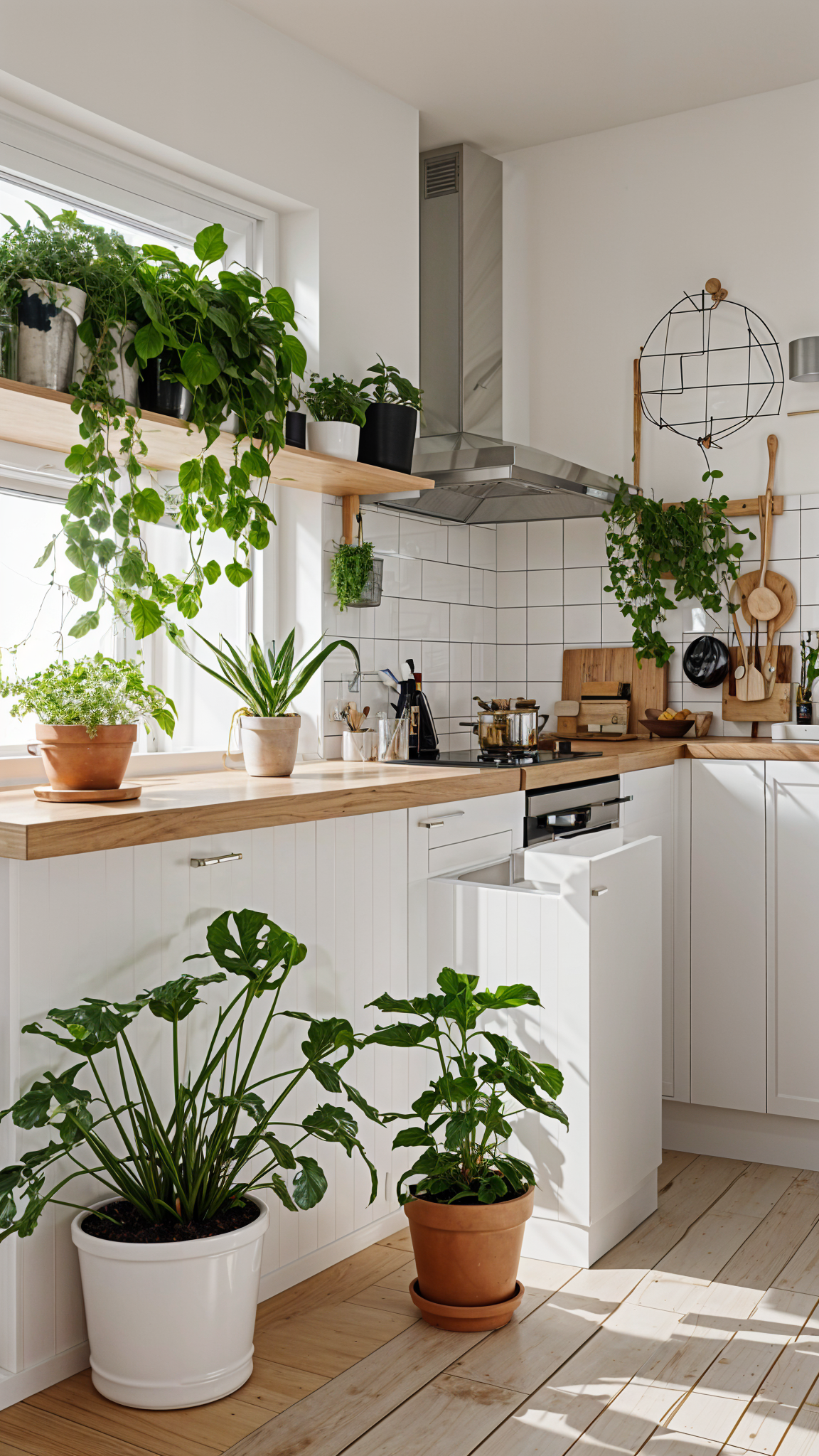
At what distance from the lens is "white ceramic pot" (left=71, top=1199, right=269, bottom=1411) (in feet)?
5.94

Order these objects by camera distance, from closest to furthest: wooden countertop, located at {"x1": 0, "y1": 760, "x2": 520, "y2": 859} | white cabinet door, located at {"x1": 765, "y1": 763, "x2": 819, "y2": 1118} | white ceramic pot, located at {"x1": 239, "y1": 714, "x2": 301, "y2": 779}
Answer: wooden countertop, located at {"x1": 0, "y1": 760, "x2": 520, "y2": 859}
white ceramic pot, located at {"x1": 239, "y1": 714, "x2": 301, "y2": 779}
white cabinet door, located at {"x1": 765, "y1": 763, "x2": 819, "y2": 1118}

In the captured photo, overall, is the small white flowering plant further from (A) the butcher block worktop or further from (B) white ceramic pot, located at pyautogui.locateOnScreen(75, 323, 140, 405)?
(B) white ceramic pot, located at pyautogui.locateOnScreen(75, 323, 140, 405)

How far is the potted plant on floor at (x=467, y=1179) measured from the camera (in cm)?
214

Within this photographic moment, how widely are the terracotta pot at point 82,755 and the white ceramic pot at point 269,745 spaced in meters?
0.53

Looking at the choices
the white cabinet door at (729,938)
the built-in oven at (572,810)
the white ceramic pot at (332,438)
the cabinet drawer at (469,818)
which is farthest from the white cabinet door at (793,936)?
the white ceramic pot at (332,438)

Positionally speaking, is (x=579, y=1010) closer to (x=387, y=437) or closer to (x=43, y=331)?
(x=387, y=437)

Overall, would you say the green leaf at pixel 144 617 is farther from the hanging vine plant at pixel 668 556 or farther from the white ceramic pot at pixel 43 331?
the hanging vine plant at pixel 668 556

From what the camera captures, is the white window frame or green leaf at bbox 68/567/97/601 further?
the white window frame

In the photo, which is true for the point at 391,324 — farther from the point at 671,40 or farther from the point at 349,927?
the point at 349,927

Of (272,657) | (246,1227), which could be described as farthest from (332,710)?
(246,1227)

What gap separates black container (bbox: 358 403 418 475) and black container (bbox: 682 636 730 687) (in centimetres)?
114

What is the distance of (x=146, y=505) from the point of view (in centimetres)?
230

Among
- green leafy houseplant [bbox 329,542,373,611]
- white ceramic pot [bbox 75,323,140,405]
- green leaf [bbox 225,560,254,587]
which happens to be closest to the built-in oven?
green leafy houseplant [bbox 329,542,373,611]

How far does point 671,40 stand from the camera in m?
3.28
